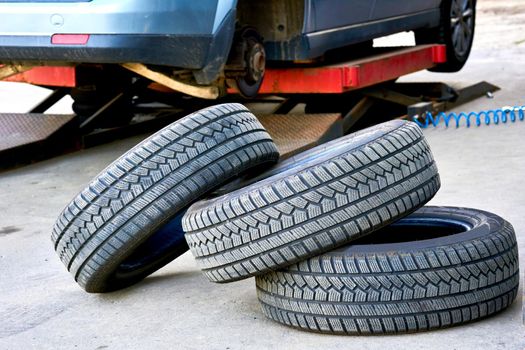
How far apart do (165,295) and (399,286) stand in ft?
3.59

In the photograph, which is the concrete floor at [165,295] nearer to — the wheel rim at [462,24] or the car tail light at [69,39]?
the car tail light at [69,39]

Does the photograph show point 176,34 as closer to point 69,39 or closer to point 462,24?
point 69,39

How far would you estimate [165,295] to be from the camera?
3.94 meters

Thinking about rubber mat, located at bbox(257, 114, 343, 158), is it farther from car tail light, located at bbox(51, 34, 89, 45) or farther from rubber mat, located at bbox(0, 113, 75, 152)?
rubber mat, located at bbox(0, 113, 75, 152)

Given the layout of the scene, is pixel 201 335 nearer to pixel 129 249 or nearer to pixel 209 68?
pixel 129 249

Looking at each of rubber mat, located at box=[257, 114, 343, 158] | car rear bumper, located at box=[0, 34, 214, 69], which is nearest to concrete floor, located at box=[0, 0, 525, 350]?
rubber mat, located at box=[257, 114, 343, 158]

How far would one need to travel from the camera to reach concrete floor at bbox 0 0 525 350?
3320 mm

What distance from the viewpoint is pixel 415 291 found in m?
3.23

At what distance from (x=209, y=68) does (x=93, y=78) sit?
1718 millimetres

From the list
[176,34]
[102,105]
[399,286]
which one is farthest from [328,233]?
[102,105]

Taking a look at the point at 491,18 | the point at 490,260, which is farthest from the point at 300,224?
the point at 491,18

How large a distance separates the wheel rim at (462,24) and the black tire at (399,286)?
548 centimetres

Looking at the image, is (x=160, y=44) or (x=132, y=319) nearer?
(x=132, y=319)

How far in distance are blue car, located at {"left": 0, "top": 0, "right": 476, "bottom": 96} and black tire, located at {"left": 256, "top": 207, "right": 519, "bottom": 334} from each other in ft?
8.11
